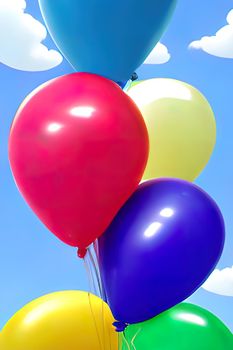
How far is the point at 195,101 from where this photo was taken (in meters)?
1.71

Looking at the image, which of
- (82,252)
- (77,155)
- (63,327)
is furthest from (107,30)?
(63,327)

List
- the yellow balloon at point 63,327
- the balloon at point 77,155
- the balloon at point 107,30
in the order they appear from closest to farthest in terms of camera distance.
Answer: the balloon at point 77,155, the balloon at point 107,30, the yellow balloon at point 63,327

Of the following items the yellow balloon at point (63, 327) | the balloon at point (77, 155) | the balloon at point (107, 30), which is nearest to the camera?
the balloon at point (77, 155)

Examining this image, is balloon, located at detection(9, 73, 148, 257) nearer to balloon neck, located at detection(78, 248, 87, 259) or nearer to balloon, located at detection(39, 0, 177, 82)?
balloon neck, located at detection(78, 248, 87, 259)

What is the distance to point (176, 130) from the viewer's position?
5.44ft

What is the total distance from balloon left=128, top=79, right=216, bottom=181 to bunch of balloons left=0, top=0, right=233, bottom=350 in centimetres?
19

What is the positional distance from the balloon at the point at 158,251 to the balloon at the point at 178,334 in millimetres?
260

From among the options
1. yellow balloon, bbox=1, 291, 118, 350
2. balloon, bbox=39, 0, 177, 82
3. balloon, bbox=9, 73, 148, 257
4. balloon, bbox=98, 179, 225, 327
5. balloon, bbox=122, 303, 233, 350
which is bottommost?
balloon, bbox=122, 303, 233, 350

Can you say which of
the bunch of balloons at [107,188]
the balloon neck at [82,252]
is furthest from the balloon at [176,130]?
the balloon neck at [82,252]

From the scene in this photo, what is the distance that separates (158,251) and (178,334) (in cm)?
37

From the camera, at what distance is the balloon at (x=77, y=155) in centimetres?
130

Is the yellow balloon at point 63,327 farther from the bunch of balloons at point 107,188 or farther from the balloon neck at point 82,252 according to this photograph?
the balloon neck at point 82,252

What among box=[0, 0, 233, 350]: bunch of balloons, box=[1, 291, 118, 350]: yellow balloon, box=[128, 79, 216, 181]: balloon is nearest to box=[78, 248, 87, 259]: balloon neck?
box=[0, 0, 233, 350]: bunch of balloons

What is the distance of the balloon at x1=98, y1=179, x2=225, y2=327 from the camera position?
1325 millimetres
